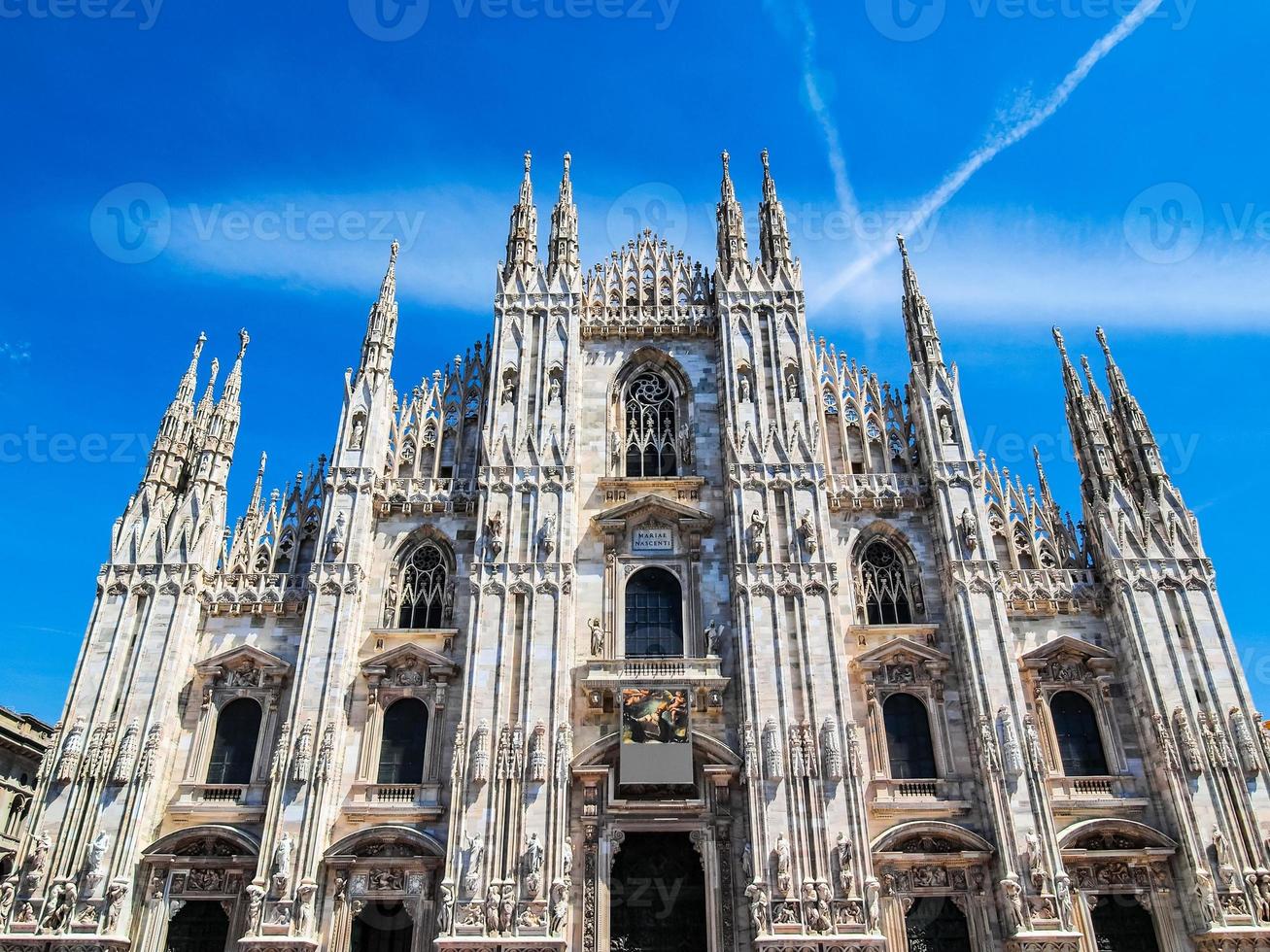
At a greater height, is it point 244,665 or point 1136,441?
point 1136,441

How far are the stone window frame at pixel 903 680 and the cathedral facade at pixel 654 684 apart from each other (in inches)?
3.9

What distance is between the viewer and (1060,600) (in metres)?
26.2

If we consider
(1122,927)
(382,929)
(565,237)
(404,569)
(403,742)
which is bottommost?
(1122,927)

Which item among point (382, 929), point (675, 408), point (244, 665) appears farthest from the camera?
point (675, 408)

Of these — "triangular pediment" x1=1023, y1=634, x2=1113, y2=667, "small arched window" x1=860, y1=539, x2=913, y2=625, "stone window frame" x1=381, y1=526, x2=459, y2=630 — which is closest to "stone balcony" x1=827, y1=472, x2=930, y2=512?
"small arched window" x1=860, y1=539, x2=913, y2=625

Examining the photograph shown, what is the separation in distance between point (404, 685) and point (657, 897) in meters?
8.66

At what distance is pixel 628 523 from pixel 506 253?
37.5 ft

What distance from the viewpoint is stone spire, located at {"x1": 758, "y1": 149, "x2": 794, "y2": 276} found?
3216 cm

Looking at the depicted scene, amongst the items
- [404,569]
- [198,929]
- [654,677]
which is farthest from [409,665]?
[198,929]

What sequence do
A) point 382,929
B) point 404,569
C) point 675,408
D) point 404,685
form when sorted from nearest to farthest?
point 382,929
point 404,685
point 404,569
point 675,408

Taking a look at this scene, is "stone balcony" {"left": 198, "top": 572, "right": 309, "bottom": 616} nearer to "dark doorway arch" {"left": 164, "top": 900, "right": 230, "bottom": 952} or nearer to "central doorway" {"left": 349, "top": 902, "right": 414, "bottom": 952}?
"dark doorway arch" {"left": 164, "top": 900, "right": 230, "bottom": 952}

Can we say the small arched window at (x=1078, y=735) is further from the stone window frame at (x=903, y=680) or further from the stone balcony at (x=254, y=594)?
the stone balcony at (x=254, y=594)

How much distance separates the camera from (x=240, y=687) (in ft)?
84.1

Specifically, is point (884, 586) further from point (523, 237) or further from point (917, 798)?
point (523, 237)
